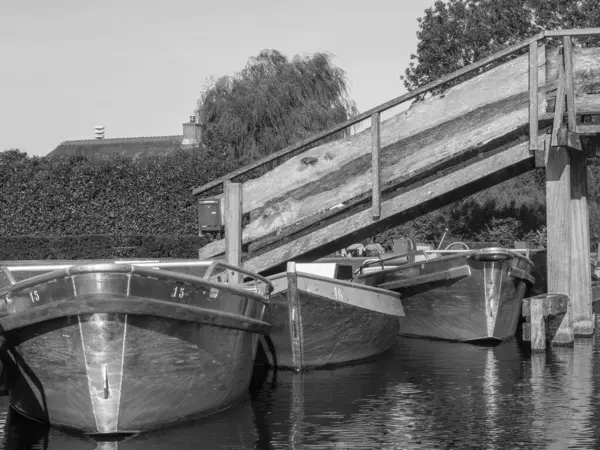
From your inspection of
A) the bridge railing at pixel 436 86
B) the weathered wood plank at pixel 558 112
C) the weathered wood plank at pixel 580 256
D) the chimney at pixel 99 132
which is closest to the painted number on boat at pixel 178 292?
the bridge railing at pixel 436 86

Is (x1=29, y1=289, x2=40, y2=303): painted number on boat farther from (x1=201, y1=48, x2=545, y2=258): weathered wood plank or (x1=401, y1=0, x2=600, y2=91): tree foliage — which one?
(x1=401, y1=0, x2=600, y2=91): tree foliage

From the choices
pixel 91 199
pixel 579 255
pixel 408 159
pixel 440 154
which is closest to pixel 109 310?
pixel 408 159

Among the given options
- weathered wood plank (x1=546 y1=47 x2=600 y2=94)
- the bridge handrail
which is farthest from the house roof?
weathered wood plank (x1=546 y1=47 x2=600 y2=94)

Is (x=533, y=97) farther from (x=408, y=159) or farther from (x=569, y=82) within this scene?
(x=408, y=159)

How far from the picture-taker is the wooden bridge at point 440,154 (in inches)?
585

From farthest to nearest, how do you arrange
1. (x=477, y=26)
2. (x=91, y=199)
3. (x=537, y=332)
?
1. (x=477, y=26)
2. (x=91, y=199)
3. (x=537, y=332)

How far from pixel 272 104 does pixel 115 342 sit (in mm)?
34723

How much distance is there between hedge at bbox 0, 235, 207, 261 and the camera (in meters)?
30.7

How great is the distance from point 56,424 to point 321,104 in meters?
35.5

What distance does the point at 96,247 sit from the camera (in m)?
30.9

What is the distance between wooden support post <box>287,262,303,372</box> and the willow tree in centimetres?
2863

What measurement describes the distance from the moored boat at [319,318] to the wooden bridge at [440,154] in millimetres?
1353

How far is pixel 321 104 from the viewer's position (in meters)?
44.8

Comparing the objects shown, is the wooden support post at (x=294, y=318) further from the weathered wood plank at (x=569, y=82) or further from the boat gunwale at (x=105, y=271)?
the weathered wood plank at (x=569, y=82)
